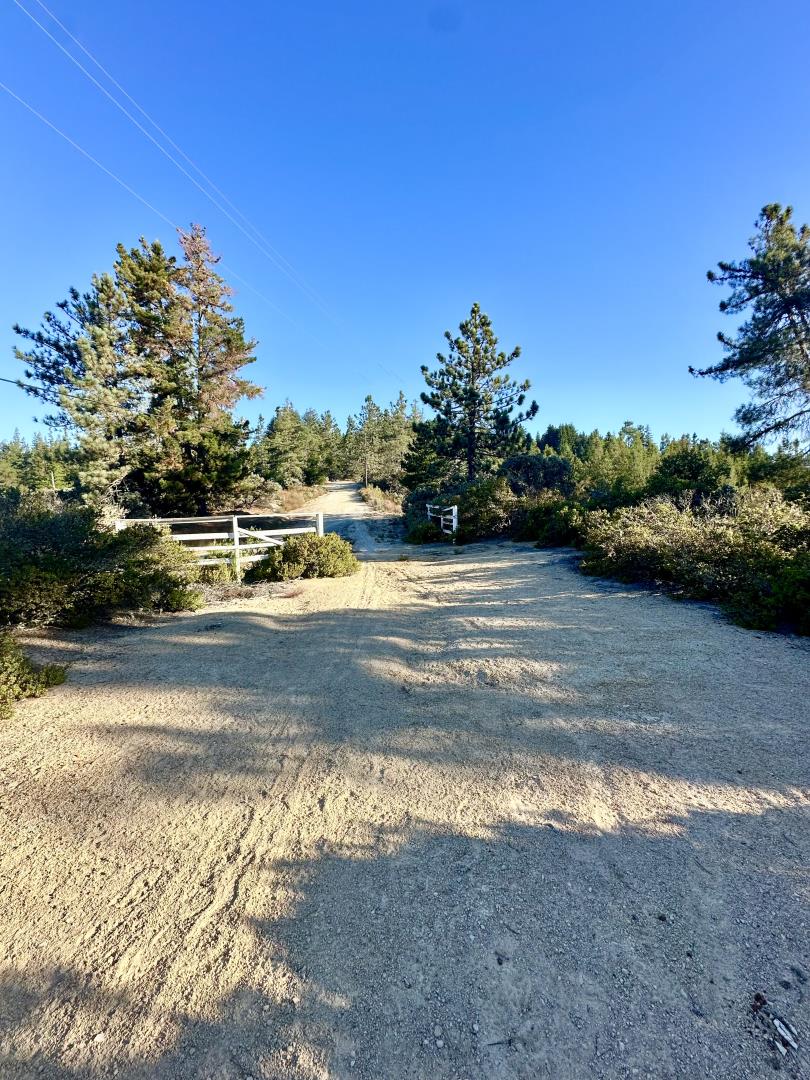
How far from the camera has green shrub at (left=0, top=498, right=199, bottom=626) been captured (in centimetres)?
570

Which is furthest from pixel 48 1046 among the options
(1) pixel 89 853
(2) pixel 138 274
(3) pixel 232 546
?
(2) pixel 138 274

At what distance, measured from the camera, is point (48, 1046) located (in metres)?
1.62

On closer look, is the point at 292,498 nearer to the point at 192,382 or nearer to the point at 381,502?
the point at 381,502

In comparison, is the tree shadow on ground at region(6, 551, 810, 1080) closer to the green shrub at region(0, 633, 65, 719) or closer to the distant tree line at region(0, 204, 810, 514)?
the green shrub at region(0, 633, 65, 719)

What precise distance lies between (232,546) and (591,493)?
39.6 ft

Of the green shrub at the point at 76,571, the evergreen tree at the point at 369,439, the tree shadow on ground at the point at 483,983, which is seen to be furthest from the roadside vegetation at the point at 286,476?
the evergreen tree at the point at 369,439

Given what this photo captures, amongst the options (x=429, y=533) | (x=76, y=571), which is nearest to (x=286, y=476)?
(x=429, y=533)

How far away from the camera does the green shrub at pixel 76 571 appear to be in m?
5.70

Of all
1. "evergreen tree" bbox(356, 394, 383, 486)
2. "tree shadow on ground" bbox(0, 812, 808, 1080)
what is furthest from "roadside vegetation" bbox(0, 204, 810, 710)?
"evergreen tree" bbox(356, 394, 383, 486)

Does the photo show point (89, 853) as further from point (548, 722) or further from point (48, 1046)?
point (548, 722)

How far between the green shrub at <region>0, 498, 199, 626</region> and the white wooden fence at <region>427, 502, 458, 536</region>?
36.6 ft

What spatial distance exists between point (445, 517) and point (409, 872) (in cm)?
1631

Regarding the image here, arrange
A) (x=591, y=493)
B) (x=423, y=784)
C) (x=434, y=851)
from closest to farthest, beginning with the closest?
(x=434, y=851) → (x=423, y=784) → (x=591, y=493)

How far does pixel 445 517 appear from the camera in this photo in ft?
60.2
